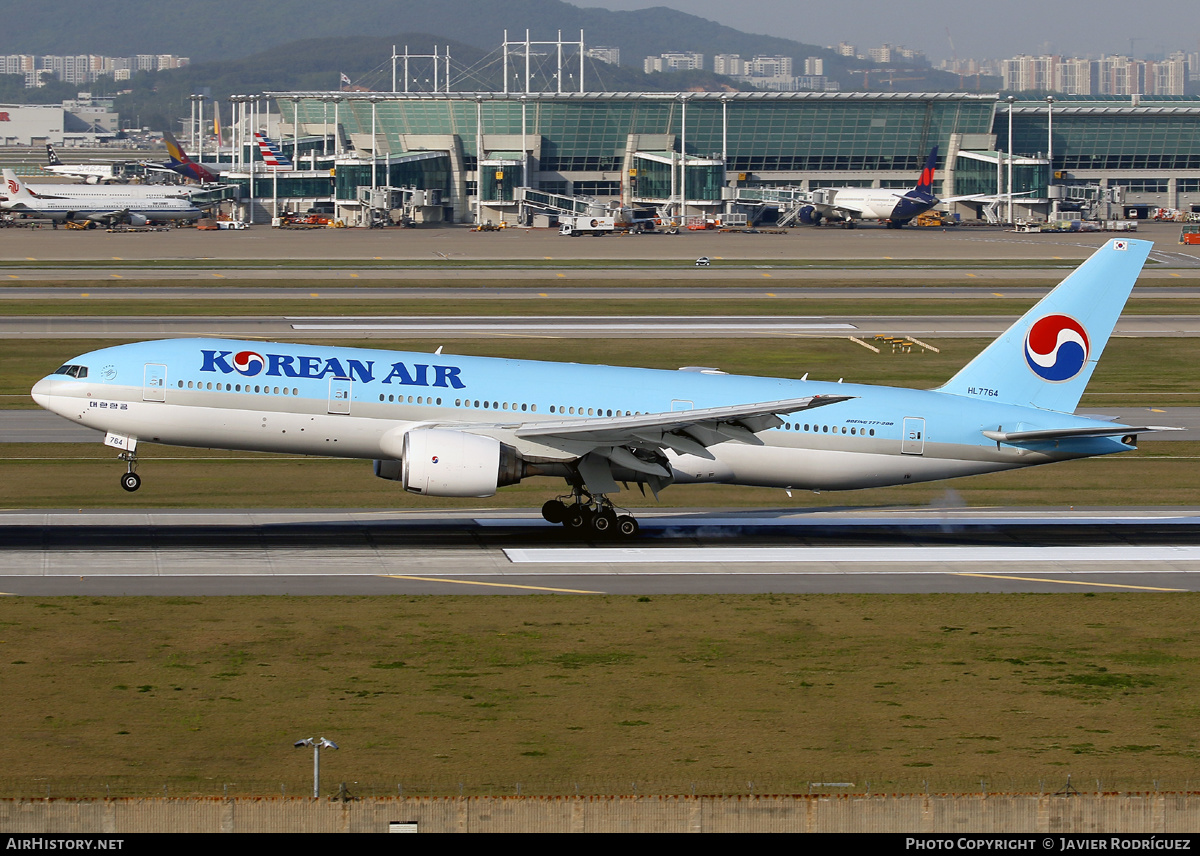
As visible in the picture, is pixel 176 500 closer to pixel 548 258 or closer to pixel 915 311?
pixel 915 311

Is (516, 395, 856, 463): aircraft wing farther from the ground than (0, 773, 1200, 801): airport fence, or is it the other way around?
(516, 395, 856, 463): aircraft wing

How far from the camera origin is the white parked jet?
19100cm

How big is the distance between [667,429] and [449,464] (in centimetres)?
615

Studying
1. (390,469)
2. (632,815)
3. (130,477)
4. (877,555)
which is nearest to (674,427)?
(877,555)

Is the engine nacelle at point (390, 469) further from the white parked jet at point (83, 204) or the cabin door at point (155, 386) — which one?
the white parked jet at point (83, 204)

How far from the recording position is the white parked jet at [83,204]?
191 meters

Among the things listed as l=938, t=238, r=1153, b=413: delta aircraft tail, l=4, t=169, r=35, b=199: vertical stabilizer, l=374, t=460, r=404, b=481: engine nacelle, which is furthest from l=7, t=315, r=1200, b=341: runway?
l=4, t=169, r=35, b=199: vertical stabilizer

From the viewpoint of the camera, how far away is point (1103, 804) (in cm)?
1900

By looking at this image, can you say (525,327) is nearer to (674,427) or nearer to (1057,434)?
(674,427)

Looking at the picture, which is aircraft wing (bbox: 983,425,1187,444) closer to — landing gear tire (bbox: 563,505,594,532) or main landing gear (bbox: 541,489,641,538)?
main landing gear (bbox: 541,489,641,538)

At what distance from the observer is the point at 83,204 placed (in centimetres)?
19125

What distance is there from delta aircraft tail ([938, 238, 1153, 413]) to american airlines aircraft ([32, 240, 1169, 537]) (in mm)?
44

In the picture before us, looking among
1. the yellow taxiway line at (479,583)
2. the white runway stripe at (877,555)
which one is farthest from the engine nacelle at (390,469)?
the yellow taxiway line at (479,583)

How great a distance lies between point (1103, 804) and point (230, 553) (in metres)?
25.8
